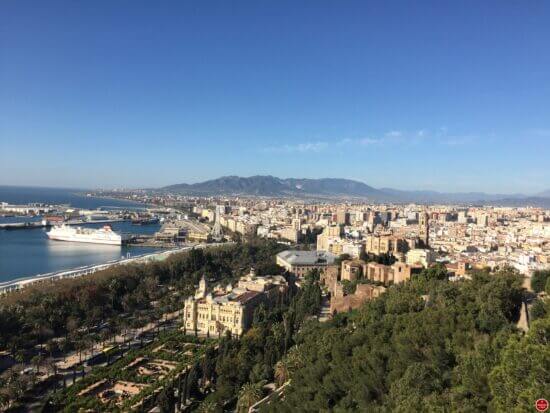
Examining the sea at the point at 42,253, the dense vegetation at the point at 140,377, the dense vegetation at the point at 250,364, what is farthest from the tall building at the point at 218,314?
the sea at the point at 42,253

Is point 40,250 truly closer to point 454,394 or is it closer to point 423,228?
point 423,228

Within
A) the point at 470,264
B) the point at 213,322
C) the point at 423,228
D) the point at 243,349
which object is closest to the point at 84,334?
the point at 213,322

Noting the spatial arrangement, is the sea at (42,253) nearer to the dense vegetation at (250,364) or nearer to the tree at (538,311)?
the dense vegetation at (250,364)

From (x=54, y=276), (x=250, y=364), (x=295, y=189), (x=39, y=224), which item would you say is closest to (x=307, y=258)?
(x=54, y=276)

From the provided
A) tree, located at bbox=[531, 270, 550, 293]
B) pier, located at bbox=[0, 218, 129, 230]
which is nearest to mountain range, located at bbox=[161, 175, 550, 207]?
pier, located at bbox=[0, 218, 129, 230]

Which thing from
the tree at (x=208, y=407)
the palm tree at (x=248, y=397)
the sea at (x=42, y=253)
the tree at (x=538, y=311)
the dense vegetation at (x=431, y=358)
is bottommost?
the sea at (x=42, y=253)

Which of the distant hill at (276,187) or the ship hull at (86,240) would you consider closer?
the ship hull at (86,240)
